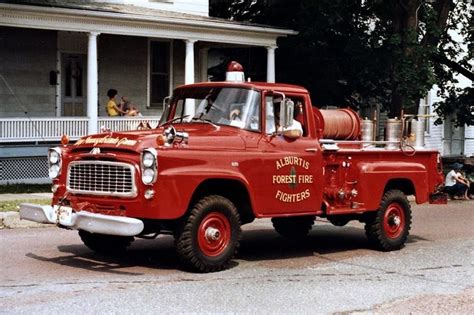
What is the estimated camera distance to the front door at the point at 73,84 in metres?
23.0

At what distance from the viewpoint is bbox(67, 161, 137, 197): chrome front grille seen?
30.1ft

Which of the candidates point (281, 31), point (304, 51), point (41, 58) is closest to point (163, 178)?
point (41, 58)

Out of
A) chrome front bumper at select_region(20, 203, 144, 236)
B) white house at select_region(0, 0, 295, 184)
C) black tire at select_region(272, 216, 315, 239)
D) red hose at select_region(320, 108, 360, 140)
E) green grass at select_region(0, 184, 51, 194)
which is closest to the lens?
chrome front bumper at select_region(20, 203, 144, 236)

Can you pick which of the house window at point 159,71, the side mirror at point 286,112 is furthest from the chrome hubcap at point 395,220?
the house window at point 159,71

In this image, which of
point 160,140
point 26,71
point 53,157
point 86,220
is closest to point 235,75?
point 160,140

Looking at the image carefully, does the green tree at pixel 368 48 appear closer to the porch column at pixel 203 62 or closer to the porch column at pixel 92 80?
the porch column at pixel 203 62

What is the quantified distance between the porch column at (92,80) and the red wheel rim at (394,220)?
10693 millimetres

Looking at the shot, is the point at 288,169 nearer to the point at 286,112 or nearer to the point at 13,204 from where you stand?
the point at 286,112

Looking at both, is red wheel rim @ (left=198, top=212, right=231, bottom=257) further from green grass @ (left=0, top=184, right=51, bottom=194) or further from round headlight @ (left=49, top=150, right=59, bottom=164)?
green grass @ (left=0, top=184, right=51, bottom=194)

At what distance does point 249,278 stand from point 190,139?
67.7 inches

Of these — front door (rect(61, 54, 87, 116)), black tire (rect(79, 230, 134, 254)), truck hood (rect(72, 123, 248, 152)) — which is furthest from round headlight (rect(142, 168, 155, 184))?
front door (rect(61, 54, 87, 116))

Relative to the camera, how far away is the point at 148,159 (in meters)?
9.00

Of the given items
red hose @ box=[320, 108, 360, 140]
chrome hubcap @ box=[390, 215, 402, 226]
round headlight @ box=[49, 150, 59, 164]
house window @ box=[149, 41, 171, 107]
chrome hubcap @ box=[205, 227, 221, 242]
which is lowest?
chrome hubcap @ box=[390, 215, 402, 226]

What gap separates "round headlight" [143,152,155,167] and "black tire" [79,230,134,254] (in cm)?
182
